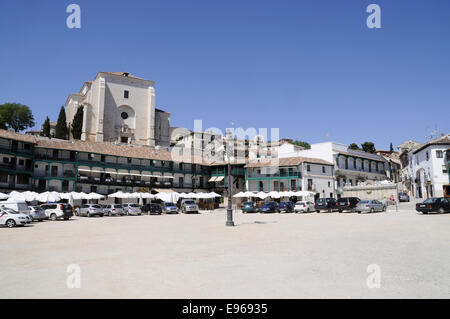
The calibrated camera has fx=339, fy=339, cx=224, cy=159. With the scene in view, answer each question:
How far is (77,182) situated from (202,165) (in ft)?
71.7

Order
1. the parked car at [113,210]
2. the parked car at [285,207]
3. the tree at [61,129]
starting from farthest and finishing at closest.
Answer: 1. the tree at [61,129]
2. the parked car at [285,207]
3. the parked car at [113,210]

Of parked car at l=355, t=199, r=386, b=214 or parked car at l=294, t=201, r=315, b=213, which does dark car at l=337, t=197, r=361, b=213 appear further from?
parked car at l=294, t=201, r=315, b=213

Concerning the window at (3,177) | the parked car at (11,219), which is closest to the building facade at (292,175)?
the window at (3,177)

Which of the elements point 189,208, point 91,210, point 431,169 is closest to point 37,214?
A: point 91,210

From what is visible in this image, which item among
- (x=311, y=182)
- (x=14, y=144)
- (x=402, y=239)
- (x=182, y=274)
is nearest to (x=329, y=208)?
(x=311, y=182)

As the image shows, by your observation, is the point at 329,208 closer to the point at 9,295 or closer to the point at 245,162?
the point at 245,162

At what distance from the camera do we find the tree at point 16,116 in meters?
74.1

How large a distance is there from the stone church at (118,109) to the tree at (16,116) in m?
10.3

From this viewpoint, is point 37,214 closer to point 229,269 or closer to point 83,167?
point 83,167

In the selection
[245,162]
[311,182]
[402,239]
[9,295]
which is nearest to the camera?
[9,295]

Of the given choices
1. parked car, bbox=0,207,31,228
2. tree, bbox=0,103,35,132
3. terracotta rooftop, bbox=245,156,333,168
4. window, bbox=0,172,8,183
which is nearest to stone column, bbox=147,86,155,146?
tree, bbox=0,103,35,132

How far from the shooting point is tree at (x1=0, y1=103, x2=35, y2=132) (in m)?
74.1

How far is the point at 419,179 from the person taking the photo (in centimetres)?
5397

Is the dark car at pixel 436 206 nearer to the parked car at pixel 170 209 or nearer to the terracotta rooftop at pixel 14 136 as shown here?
the parked car at pixel 170 209
